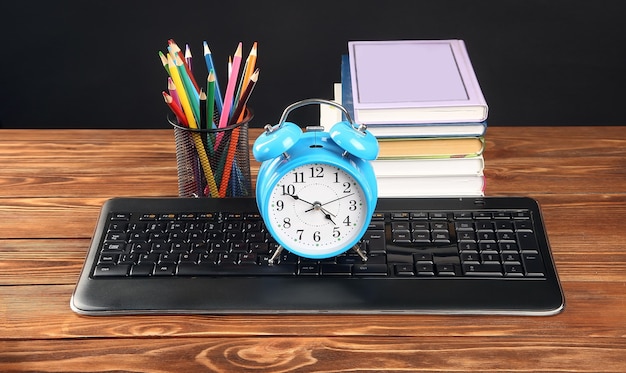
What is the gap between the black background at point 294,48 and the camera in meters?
2.24

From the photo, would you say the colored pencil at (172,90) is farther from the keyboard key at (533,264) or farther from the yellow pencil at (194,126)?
the keyboard key at (533,264)

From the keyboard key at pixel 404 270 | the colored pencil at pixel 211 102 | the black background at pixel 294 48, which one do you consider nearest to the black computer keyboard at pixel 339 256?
the keyboard key at pixel 404 270

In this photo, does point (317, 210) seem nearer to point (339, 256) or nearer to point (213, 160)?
point (339, 256)

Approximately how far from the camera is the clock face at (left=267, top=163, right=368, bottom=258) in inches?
39.8

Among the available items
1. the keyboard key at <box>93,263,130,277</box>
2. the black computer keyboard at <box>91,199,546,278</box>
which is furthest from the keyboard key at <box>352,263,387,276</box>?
the keyboard key at <box>93,263,130,277</box>

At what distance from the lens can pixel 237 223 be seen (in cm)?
111

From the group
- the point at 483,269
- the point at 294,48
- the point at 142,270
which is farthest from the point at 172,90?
the point at 294,48

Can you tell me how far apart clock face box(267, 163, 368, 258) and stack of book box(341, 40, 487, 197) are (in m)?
0.16

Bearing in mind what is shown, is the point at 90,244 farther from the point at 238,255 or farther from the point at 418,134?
the point at 418,134

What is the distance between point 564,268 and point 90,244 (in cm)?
60

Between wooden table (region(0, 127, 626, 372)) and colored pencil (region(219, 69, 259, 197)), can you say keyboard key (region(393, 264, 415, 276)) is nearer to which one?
wooden table (region(0, 127, 626, 372))

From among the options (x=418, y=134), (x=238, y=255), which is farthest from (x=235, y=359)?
(x=418, y=134)

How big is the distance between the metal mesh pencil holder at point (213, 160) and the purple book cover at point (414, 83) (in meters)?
0.17

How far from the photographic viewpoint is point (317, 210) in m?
1.03
